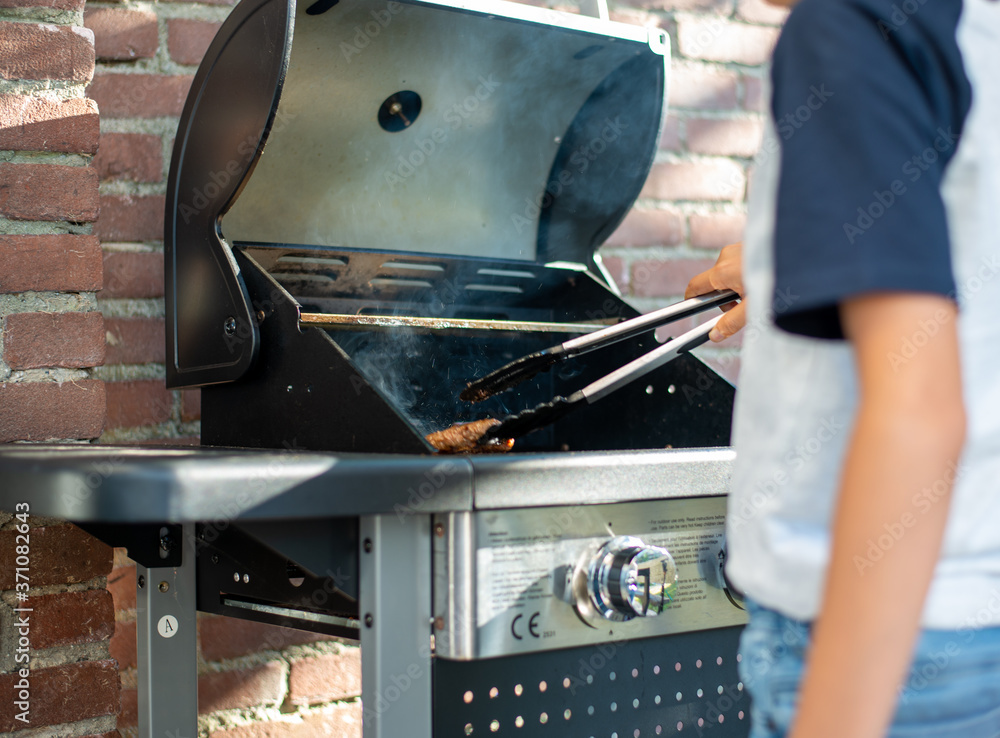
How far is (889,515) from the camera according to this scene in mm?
415

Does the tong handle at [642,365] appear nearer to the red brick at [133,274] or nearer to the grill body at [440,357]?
the grill body at [440,357]

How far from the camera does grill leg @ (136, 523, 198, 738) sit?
115cm

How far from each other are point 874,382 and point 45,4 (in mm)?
1152

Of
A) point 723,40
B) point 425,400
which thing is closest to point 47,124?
point 425,400

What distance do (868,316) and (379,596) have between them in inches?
17.1

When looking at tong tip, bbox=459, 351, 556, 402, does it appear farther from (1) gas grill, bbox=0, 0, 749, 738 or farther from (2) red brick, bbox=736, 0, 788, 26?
(2) red brick, bbox=736, 0, 788, 26

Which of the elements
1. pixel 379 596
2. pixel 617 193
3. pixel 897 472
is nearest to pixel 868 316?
pixel 897 472

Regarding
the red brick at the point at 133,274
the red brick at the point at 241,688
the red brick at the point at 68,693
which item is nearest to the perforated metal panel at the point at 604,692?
the red brick at the point at 68,693

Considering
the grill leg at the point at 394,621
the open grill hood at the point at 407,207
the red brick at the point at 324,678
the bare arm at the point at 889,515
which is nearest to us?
the bare arm at the point at 889,515

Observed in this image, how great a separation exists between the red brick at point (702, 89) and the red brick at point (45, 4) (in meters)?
1.09

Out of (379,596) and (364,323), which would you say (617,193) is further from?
(379,596)

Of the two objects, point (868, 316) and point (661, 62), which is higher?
point (661, 62)

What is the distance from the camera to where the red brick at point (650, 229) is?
1.79 metres

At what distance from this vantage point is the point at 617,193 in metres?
1.43
